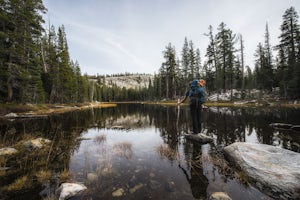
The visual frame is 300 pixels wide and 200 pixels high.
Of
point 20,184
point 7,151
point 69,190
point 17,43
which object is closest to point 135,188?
point 69,190

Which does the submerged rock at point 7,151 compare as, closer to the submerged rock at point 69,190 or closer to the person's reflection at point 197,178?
the submerged rock at point 69,190

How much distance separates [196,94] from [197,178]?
15.3ft

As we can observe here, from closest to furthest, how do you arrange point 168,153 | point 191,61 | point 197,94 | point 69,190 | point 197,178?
point 69,190, point 197,178, point 168,153, point 197,94, point 191,61

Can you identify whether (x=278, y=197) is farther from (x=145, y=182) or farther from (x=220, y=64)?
(x=220, y=64)

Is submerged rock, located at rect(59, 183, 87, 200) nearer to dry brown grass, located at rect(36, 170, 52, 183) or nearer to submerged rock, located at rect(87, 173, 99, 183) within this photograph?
submerged rock, located at rect(87, 173, 99, 183)

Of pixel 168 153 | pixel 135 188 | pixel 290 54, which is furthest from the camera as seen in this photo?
pixel 290 54

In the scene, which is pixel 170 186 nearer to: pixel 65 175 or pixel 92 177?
pixel 92 177

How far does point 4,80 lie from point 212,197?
87.7 ft

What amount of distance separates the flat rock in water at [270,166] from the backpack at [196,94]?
10.0 feet

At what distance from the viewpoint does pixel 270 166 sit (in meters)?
3.59

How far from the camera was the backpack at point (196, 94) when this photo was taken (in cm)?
745

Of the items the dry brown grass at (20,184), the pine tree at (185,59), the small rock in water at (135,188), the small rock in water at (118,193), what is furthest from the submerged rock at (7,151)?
the pine tree at (185,59)

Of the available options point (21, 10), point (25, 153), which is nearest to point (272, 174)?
point (25, 153)

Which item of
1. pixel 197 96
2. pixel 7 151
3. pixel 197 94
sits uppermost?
pixel 197 94
